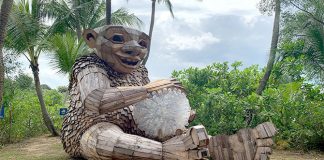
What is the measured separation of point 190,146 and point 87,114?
1.50 m

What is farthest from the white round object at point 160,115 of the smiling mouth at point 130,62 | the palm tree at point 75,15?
the palm tree at point 75,15

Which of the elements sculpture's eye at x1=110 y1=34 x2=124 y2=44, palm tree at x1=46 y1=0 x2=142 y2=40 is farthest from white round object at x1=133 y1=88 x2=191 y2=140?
palm tree at x1=46 y1=0 x2=142 y2=40

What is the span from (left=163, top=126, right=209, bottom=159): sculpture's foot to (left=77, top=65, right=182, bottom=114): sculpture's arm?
0.64 m

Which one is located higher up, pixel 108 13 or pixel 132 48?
pixel 108 13

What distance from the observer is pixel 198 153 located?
3.30 metres

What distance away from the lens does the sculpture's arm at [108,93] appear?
3834mm

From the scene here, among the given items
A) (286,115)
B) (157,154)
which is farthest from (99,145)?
(286,115)

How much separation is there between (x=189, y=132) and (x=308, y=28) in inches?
319

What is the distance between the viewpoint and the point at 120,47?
174 inches

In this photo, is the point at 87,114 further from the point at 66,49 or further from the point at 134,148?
the point at 66,49

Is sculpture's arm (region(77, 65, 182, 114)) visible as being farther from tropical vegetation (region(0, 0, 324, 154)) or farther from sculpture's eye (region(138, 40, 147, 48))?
tropical vegetation (region(0, 0, 324, 154))

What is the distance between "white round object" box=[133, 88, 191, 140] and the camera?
3.98 m

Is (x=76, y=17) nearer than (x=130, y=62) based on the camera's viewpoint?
No

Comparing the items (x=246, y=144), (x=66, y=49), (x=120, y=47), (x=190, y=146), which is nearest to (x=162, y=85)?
(x=120, y=47)
